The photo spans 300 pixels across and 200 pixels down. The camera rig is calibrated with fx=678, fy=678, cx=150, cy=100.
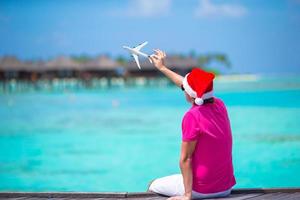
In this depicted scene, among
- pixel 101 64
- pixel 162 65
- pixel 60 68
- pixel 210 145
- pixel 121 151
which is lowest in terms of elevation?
pixel 121 151

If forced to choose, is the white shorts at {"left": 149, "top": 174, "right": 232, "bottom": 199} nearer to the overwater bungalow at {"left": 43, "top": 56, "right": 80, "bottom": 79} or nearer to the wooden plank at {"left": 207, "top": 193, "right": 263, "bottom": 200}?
the wooden plank at {"left": 207, "top": 193, "right": 263, "bottom": 200}

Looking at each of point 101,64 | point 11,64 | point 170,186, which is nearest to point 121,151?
point 170,186

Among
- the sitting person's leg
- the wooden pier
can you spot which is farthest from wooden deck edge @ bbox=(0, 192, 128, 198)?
the sitting person's leg

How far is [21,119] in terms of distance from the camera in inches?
748

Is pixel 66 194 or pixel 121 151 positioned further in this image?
pixel 121 151

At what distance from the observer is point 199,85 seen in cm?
305

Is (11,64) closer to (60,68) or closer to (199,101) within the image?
(60,68)

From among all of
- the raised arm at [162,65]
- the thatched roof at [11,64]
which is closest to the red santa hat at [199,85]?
the raised arm at [162,65]

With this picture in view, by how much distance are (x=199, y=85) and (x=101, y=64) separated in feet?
121

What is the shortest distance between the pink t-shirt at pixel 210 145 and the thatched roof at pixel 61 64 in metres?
35.8

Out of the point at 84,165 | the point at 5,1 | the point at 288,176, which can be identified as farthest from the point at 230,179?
the point at 5,1

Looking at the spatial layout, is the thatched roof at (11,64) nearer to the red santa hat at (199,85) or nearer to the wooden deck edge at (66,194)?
the wooden deck edge at (66,194)

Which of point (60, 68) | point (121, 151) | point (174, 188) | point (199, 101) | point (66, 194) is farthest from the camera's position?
point (60, 68)

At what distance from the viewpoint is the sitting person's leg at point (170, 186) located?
3236 mm
